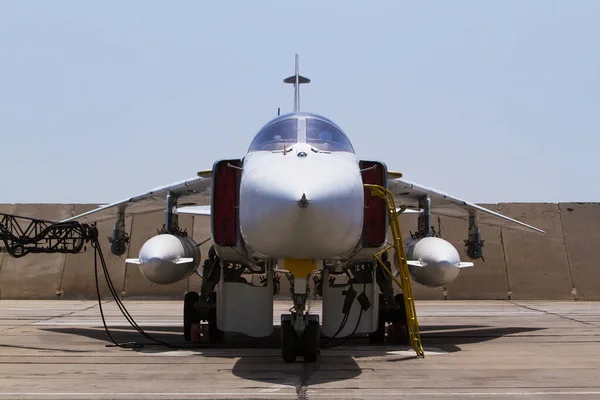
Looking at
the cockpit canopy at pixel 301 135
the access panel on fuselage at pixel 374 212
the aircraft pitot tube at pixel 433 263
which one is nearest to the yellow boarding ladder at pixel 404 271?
the access panel on fuselage at pixel 374 212

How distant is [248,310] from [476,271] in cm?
1362

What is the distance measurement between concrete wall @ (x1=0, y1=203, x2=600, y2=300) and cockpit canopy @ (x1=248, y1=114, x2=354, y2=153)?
12.9 meters

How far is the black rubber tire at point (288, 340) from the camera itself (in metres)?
6.98

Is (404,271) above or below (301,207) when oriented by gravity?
below

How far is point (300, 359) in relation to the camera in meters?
7.36

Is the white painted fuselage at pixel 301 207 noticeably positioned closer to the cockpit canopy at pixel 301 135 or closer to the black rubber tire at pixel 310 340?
the cockpit canopy at pixel 301 135

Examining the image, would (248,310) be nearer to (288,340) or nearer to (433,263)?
(288,340)

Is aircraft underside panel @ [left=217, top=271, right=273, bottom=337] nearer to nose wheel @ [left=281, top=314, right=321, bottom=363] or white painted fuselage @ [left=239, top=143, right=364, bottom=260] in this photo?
nose wheel @ [left=281, top=314, right=321, bottom=363]

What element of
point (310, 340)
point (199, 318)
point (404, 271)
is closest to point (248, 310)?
point (310, 340)

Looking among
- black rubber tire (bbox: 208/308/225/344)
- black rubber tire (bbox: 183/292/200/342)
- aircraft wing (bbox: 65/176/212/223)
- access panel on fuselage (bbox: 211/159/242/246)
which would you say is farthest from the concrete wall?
access panel on fuselage (bbox: 211/159/242/246)

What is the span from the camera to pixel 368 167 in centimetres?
771

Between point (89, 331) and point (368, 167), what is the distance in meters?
6.17

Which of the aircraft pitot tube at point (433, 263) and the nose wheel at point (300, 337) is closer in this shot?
the nose wheel at point (300, 337)

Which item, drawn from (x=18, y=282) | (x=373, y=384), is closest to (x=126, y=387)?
(x=373, y=384)
